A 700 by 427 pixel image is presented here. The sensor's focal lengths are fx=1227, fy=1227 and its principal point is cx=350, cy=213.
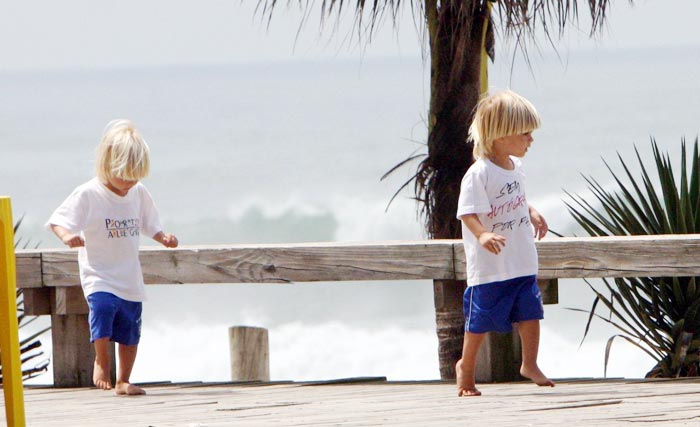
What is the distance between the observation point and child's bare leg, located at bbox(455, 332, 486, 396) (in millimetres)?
5738

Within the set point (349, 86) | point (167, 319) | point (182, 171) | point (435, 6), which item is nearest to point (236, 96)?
point (349, 86)

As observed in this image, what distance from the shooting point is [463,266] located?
620 centimetres

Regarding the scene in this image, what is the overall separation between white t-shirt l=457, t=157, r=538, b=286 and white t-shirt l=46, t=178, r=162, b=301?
174cm

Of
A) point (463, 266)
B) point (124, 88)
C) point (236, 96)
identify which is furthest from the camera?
point (124, 88)

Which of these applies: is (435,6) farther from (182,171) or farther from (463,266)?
(182,171)

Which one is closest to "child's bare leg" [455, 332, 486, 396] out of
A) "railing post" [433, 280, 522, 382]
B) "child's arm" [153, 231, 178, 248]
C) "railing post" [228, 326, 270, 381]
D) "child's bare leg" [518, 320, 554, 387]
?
"child's bare leg" [518, 320, 554, 387]

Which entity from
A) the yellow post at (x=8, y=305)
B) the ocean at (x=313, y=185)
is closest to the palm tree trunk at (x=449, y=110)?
the ocean at (x=313, y=185)

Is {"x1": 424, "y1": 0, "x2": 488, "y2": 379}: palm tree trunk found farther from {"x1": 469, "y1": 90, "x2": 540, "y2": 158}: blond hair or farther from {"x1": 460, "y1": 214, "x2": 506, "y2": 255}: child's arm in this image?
{"x1": 460, "y1": 214, "x2": 506, "y2": 255}: child's arm

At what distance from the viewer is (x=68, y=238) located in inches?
231

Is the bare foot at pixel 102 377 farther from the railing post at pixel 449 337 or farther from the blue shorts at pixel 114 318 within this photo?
the railing post at pixel 449 337

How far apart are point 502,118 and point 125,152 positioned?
1849 millimetres

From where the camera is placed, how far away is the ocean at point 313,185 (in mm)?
27422

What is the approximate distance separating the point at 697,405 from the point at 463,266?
60.1 inches

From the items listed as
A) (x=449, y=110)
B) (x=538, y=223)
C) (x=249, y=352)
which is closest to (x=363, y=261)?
(x=538, y=223)
